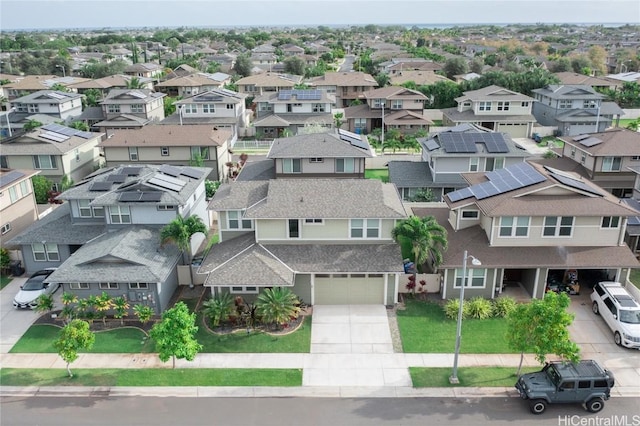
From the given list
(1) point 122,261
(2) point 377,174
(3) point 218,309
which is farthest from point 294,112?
(3) point 218,309

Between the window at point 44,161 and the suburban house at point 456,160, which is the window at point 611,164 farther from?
the window at point 44,161

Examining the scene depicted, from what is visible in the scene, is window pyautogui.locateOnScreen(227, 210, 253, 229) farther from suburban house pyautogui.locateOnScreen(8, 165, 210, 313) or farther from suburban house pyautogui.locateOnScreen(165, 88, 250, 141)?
suburban house pyautogui.locateOnScreen(165, 88, 250, 141)

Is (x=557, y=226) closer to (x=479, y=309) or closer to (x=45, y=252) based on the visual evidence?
(x=479, y=309)

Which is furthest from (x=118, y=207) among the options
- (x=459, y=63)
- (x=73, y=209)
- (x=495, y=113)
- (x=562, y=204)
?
(x=459, y=63)

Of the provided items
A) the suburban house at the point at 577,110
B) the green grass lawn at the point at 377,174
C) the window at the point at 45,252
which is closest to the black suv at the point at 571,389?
the window at the point at 45,252

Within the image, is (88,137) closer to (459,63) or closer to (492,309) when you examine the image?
(492,309)

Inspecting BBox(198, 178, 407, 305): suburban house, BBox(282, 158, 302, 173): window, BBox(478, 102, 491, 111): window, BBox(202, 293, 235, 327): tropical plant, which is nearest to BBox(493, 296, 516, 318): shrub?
BBox(198, 178, 407, 305): suburban house
